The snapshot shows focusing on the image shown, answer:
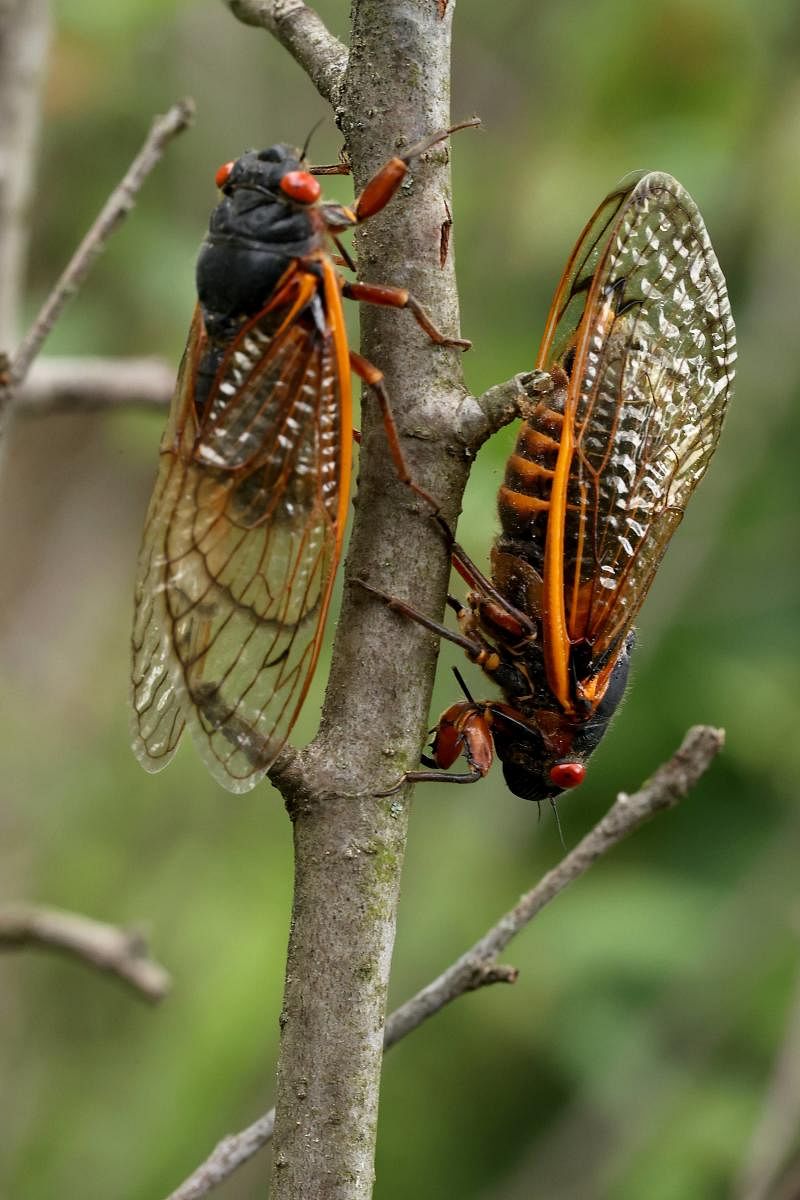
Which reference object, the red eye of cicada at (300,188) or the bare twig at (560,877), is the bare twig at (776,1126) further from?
the red eye of cicada at (300,188)

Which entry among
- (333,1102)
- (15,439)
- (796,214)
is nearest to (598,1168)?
(333,1102)

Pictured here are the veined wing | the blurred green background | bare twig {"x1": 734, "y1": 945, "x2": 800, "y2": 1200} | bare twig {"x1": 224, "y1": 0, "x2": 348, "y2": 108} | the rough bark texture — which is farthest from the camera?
the blurred green background

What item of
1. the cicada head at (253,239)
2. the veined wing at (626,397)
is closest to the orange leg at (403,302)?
the cicada head at (253,239)

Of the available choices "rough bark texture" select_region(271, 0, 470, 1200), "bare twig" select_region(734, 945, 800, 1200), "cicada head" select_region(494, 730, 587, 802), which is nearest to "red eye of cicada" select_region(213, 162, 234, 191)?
"rough bark texture" select_region(271, 0, 470, 1200)

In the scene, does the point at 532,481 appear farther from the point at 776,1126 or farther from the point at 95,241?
the point at 776,1126

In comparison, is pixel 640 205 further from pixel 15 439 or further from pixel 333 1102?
pixel 15 439

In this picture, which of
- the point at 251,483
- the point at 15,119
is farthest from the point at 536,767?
the point at 15,119

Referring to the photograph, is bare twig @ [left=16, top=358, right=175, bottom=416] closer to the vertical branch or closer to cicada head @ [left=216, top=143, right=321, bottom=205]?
the vertical branch
